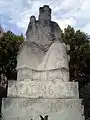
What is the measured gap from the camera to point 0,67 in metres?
15.1

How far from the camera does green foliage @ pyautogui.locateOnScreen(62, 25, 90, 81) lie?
14.7m

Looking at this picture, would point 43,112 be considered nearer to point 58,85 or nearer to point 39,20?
point 58,85

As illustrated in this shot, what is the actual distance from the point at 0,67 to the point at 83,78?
5.78m

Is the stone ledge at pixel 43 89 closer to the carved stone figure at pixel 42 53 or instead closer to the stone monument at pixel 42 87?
the stone monument at pixel 42 87

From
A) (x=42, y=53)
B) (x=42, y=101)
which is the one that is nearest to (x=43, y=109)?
(x=42, y=101)

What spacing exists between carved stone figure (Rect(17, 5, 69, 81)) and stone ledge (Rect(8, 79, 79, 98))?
0.25 meters

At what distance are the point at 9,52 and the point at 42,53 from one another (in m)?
7.86

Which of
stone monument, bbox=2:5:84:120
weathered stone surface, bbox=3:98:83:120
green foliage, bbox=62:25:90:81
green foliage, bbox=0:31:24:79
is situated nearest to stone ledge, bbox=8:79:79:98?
stone monument, bbox=2:5:84:120

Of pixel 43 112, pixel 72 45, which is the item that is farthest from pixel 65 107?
pixel 72 45

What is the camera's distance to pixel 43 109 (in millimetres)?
6137

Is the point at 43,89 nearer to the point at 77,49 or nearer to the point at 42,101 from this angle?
the point at 42,101

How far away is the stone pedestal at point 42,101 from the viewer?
242 inches

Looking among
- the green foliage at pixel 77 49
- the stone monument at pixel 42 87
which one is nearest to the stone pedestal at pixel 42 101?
the stone monument at pixel 42 87

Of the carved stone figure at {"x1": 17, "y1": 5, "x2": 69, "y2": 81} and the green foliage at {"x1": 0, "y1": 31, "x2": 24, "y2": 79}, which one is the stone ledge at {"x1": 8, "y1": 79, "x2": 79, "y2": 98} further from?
the green foliage at {"x1": 0, "y1": 31, "x2": 24, "y2": 79}
